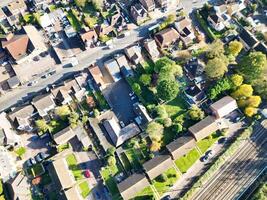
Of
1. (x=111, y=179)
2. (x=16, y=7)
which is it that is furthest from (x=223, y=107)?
(x=16, y=7)

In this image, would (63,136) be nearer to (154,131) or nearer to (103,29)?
(154,131)

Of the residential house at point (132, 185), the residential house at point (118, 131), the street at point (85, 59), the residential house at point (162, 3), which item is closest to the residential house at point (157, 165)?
the residential house at point (132, 185)

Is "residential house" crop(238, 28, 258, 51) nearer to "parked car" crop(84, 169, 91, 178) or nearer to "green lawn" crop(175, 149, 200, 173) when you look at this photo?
"green lawn" crop(175, 149, 200, 173)

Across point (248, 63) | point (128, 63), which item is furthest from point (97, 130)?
point (248, 63)

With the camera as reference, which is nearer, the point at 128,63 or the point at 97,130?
the point at 97,130

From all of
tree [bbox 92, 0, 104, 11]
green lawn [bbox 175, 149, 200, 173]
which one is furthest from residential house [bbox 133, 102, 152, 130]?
tree [bbox 92, 0, 104, 11]

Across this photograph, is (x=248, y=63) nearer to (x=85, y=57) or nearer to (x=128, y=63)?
(x=128, y=63)
